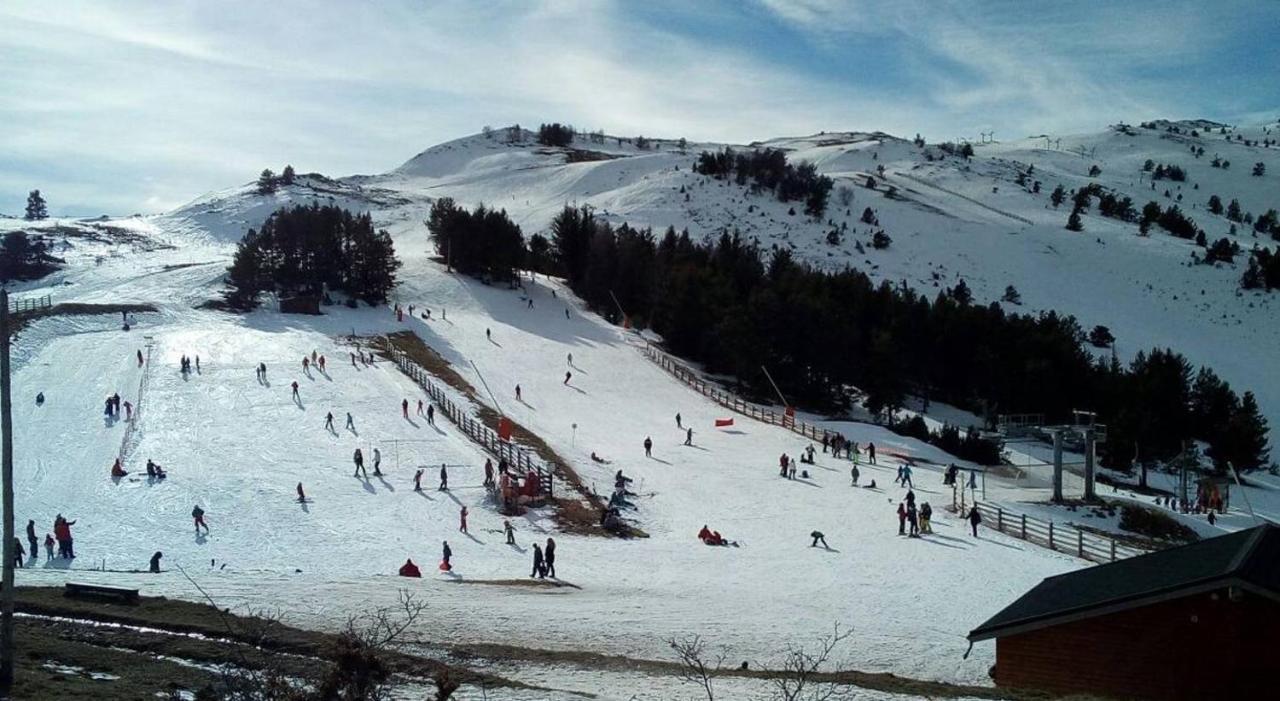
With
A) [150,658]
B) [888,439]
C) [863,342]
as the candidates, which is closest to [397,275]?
[863,342]

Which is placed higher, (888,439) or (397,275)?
(397,275)

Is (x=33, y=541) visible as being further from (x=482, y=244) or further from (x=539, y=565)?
(x=482, y=244)

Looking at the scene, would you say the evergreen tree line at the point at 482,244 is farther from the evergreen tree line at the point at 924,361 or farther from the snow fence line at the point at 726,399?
the snow fence line at the point at 726,399

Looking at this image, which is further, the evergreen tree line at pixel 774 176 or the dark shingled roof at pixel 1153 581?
the evergreen tree line at pixel 774 176

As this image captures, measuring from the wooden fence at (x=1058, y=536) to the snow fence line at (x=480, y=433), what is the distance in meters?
15.2

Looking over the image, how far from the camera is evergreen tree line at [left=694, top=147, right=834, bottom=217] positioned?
389ft

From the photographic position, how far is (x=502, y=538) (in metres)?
27.2

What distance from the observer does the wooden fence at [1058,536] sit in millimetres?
27188

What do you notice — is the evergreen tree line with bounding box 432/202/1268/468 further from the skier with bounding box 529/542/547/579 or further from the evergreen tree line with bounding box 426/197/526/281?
the skier with bounding box 529/542/547/579

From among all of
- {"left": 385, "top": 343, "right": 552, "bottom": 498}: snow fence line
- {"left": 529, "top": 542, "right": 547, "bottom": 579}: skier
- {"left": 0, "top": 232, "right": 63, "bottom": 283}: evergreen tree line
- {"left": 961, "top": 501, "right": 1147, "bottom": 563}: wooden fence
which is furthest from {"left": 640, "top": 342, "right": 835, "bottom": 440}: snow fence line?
{"left": 0, "top": 232, "right": 63, "bottom": 283}: evergreen tree line

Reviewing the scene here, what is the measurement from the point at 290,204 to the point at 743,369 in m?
81.0

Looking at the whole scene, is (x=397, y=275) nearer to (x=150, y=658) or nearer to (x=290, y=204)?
(x=290, y=204)

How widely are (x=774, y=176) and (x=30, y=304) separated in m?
88.3

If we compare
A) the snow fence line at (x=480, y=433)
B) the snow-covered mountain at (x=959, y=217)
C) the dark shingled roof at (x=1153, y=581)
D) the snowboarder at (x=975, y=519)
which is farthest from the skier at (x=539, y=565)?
the snow-covered mountain at (x=959, y=217)
